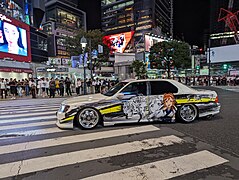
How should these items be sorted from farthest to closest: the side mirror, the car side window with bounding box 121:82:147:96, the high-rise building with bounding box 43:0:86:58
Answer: the high-rise building with bounding box 43:0:86:58 → the car side window with bounding box 121:82:147:96 → the side mirror

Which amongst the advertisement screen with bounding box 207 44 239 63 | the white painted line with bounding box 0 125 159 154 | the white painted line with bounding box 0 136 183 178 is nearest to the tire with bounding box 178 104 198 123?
the white painted line with bounding box 0 125 159 154

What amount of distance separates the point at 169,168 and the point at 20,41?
131 feet

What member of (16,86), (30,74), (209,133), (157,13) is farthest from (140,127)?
(157,13)

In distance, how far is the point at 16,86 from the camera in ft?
63.9

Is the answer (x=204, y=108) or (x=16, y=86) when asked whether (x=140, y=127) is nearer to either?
(x=204, y=108)

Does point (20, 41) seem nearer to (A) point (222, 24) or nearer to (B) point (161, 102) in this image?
(B) point (161, 102)

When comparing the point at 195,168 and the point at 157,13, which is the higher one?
the point at 157,13

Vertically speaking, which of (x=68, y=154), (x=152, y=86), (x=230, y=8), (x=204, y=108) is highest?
(x=230, y=8)

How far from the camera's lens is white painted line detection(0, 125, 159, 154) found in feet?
14.9

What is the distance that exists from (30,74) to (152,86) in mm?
30393

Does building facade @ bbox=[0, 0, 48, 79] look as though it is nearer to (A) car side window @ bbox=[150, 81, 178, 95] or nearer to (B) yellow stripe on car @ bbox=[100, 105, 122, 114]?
(B) yellow stripe on car @ bbox=[100, 105, 122, 114]

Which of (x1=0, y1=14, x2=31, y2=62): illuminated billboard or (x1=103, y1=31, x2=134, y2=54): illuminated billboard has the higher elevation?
(x1=103, y1=31, x2=134, y2=54): illuminated billboard

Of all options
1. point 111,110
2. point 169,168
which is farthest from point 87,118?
point 169,168

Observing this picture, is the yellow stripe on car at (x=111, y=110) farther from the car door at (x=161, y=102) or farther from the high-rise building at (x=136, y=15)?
the high-rise building at (x=136, y=15)
